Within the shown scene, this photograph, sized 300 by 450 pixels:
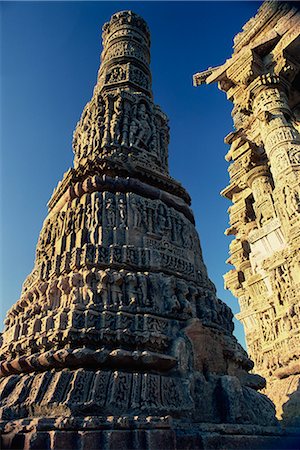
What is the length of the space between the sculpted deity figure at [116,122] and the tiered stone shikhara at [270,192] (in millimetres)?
3519

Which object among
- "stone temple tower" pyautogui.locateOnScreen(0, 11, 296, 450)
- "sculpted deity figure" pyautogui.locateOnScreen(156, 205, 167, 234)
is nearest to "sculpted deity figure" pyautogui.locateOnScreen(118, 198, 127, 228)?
"stone temple tower" pyautogui.locateOnScreen(0, 11, 296, 450)

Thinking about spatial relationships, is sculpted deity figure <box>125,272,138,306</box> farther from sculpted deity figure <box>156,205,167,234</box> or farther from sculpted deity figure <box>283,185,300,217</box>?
sculpted deity figure <box>283,185,300,217</box>

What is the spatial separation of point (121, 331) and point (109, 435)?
0.85 m

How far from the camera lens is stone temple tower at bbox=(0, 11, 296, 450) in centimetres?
244

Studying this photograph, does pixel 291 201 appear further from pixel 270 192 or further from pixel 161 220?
pixel 161 220

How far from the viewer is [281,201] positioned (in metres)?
7.73

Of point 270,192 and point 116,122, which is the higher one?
point 270,192

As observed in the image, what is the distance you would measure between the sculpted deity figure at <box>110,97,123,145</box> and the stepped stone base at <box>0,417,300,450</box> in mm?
3569

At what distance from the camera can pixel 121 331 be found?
2943mm

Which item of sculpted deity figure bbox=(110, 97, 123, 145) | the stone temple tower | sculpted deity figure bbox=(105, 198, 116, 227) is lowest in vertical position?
the stone temple tower

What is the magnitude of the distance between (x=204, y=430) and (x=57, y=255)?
7.13 feet

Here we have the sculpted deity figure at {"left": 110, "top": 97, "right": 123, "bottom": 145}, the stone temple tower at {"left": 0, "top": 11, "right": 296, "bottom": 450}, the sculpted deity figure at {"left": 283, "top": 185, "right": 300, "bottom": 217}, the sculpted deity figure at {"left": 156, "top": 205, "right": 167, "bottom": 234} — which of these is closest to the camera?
the stone temple tower at {"left": 0, "top": 11, "right": 296, "bottom": 450}

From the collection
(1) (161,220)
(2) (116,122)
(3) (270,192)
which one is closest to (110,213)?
(1) (161,220)

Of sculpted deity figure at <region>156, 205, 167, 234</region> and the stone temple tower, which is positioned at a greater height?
sculpted deity figure at <region>156, 205, 167, 234</region>
